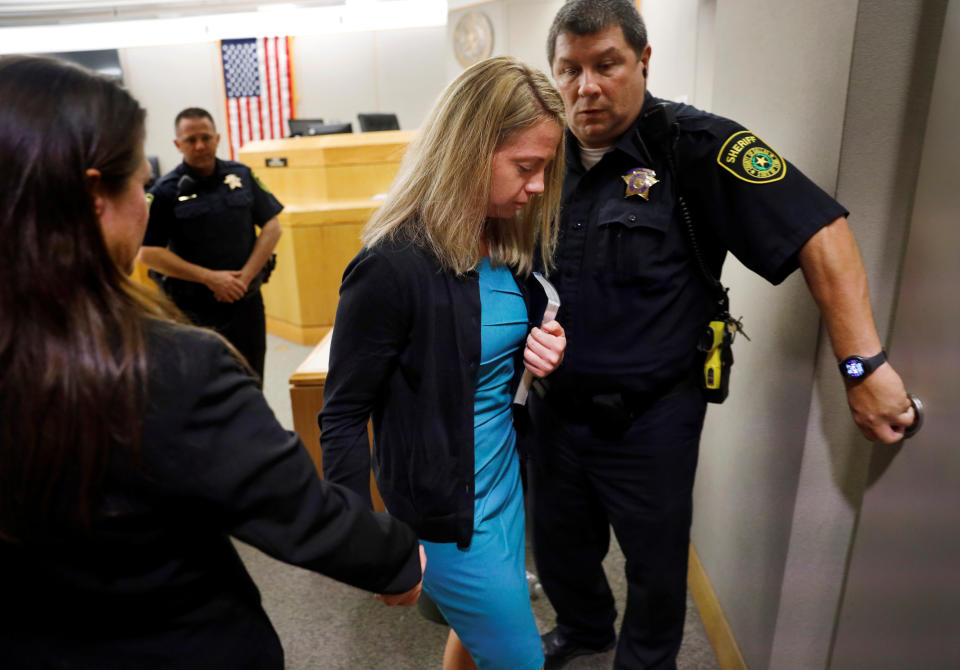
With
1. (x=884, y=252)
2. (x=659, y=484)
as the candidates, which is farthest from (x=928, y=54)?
(x=659, y=484)

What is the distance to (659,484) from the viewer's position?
1462 mm

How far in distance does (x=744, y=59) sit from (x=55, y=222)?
1.59 metres

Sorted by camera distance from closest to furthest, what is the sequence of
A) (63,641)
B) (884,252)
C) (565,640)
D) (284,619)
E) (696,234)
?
(63,641), (884,252), (696,234), (565,640), (284,619)

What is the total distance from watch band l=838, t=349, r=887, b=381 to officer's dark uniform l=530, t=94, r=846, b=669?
0.69 feet

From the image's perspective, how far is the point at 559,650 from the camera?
72.7 inches

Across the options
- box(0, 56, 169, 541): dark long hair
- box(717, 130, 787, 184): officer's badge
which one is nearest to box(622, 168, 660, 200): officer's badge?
box(717, 130, 787, 184): officer's badge

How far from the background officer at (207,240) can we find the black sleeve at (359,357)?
186cm

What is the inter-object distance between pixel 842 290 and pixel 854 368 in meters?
0.14

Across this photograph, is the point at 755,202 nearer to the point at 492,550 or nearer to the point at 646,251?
the point at 646,251

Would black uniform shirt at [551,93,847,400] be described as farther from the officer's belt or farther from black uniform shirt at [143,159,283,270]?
black uniform shirt at [143,159,283,270]

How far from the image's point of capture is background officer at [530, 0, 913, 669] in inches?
51.7

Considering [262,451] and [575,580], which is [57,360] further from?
[575,580]

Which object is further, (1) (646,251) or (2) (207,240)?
(2) (207,240)

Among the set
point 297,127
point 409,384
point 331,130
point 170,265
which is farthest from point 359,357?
point 297,127
